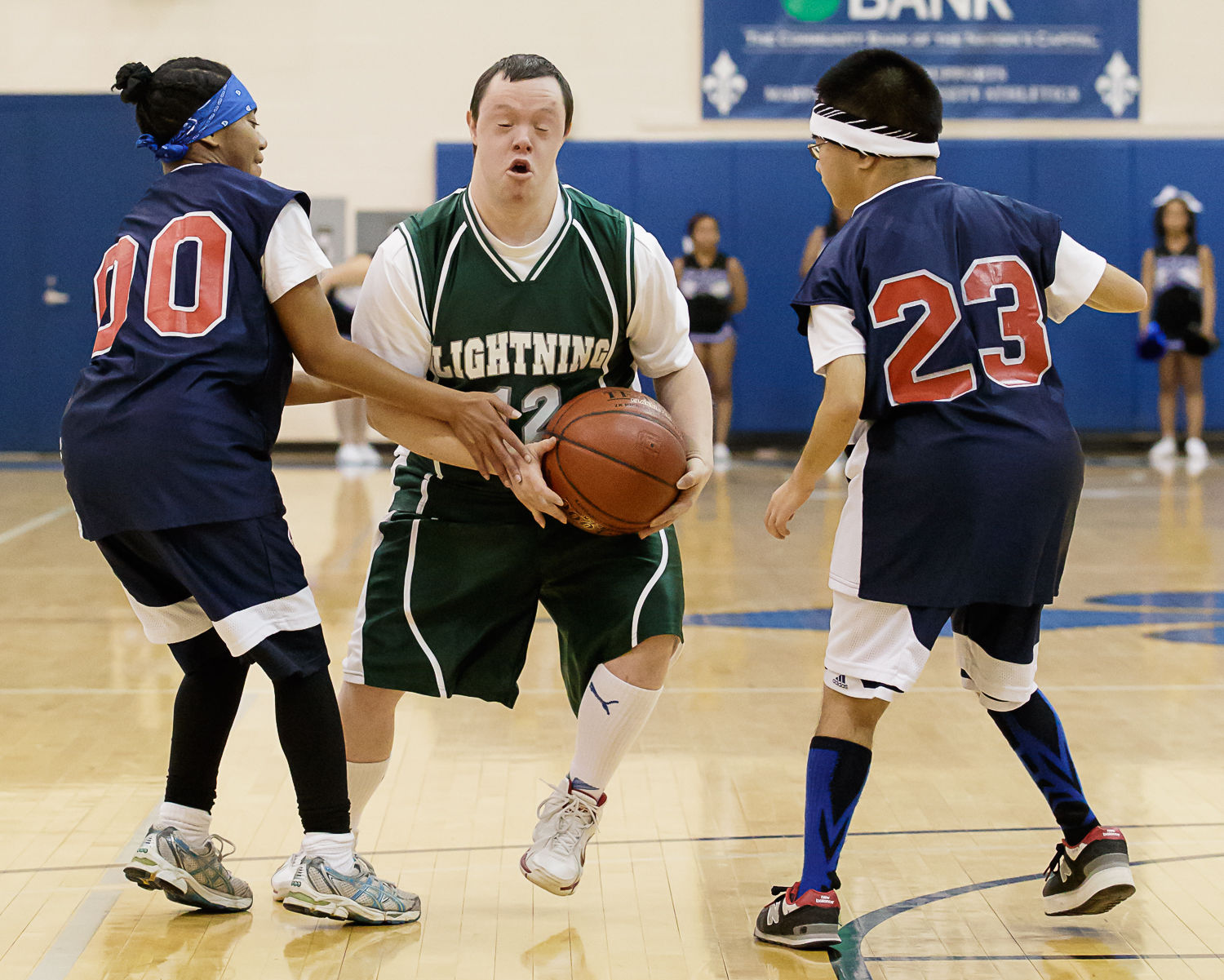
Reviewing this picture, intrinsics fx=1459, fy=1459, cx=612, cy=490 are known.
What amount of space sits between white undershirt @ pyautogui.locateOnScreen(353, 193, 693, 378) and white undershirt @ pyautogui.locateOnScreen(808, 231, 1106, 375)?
0.32 metres

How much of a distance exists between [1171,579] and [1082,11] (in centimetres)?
783

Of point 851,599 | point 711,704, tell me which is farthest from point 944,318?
point 711,704

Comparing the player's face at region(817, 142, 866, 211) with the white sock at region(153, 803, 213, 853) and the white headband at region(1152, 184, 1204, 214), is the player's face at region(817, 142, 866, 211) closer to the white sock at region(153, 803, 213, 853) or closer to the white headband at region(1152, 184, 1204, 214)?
the white sock at region(153, 803, 213, 853)

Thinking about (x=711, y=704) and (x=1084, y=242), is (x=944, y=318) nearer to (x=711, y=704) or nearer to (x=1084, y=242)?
(x=711, y=704)

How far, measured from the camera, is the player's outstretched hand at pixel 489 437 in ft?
8.74

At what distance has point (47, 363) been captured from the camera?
41.3 ft

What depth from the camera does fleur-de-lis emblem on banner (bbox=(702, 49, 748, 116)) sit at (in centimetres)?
1241

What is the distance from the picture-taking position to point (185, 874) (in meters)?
2.64

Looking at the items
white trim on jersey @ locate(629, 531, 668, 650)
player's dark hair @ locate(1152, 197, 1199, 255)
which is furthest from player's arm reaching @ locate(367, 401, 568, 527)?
player's dark hair @ locate(1152, 197, 1199, 255)

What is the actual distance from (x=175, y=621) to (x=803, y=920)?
1252 mm

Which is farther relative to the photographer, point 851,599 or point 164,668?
point 164,668

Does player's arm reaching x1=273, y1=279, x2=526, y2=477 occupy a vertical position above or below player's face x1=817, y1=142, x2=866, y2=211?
below

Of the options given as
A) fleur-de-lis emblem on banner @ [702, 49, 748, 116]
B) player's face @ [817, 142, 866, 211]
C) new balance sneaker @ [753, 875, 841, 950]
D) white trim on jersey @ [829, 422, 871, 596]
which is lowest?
new balance sneaker @ [753, 875, 841, 950]

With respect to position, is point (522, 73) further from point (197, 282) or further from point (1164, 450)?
point (1164, 450)
